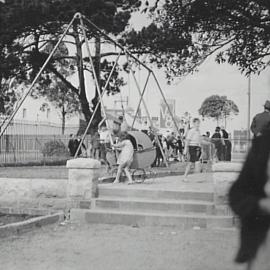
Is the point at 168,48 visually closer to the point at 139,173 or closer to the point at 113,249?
the point at 139,173

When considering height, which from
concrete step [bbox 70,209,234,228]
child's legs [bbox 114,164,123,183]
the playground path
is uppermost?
child's legs [bbox 114,164,123,183]

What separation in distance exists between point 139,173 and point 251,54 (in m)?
4.68

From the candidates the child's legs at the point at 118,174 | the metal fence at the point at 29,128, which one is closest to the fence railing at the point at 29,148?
the metal fence at the point at 29,128

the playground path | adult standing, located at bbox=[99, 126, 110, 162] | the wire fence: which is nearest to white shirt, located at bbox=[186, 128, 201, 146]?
adult standing, located at bbox=[99, 126, 110, 162]

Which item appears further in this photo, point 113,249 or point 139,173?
point 139,173

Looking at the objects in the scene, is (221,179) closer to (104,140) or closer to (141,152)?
(141,152)

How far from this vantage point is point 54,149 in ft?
102

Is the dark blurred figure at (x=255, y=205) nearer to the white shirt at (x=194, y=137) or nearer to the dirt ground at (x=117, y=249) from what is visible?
the dirt ground at (x=117, y=249)

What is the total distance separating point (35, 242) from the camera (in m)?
7.71

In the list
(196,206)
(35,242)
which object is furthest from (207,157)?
(35,242)

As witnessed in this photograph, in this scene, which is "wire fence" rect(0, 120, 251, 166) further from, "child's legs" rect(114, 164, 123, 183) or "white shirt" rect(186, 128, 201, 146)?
"child's legs" rect(114, 164, 123, 183)

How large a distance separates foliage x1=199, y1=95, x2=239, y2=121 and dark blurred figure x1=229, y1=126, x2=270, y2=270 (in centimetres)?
6961

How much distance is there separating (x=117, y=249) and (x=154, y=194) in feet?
10.1

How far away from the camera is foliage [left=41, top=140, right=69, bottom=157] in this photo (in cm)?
3028
